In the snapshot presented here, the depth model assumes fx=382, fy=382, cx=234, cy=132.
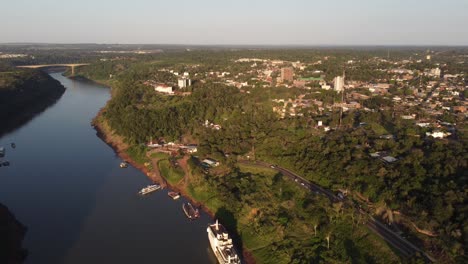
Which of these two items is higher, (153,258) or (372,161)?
(372,161)

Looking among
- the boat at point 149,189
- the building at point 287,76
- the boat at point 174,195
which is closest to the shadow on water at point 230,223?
the boat at point 174,195

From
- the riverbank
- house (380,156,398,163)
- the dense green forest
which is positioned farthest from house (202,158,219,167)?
the riverbank

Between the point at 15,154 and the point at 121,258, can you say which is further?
the point at 15,154

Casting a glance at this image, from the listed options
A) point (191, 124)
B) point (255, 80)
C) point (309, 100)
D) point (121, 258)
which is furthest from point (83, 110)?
point (121, 258)

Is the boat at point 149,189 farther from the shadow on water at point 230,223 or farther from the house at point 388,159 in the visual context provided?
the house at point 388,159

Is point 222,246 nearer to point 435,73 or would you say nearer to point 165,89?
point 165,89

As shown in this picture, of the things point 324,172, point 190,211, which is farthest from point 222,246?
point 324,172

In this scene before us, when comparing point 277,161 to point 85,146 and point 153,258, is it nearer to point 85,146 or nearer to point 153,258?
point 153,258
